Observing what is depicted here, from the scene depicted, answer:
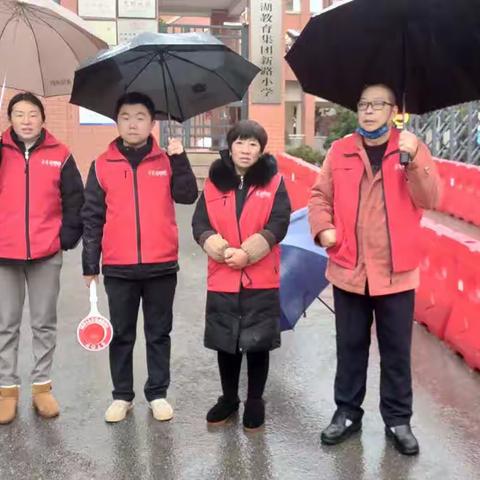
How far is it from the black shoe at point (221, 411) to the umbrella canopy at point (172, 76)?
1683 mm

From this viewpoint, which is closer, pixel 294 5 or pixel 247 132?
pixel 247 132

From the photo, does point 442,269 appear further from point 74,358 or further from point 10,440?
point 10,440

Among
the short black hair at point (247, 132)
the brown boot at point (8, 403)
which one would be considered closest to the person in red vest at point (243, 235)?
the short black hair at point (247, 132)

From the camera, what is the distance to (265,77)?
13.5 m

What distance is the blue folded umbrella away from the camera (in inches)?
177

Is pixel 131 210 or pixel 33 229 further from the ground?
pixel 131 210

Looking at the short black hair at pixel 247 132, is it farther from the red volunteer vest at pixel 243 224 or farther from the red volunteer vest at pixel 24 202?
the red volunteer vest at pixel 24 202

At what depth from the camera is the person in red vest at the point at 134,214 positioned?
3818mm

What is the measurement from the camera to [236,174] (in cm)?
377

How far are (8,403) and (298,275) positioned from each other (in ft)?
6.29

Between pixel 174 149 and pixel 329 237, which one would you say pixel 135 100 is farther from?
pixel 329 237

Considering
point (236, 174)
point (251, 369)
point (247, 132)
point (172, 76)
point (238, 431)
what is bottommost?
point (238, 431)

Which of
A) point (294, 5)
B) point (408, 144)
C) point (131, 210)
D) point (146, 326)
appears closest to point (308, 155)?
point (146, 326)

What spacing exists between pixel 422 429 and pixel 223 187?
5.78 feet
